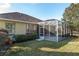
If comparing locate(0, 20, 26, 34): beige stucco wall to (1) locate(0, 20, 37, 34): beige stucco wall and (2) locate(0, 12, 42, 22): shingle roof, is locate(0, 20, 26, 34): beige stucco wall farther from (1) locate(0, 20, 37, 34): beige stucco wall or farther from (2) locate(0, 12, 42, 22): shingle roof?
(2) locate(0, 12, 42, 22): shingle roof

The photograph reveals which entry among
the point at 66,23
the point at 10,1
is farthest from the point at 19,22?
the point at 66,23

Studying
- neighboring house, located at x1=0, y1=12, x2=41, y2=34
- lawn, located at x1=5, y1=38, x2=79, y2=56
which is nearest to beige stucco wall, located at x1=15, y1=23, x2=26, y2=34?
neighboring house, located at x1=0, y1=12, x2=41, y2=34

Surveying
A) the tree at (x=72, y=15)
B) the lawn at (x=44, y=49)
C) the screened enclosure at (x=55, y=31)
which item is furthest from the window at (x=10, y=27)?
the tree at (x=72, y=15)

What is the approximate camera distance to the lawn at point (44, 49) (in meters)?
9.74

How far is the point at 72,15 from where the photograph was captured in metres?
9.91

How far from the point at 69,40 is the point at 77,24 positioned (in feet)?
2.50

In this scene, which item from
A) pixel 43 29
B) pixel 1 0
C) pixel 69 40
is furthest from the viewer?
pixel 43 29

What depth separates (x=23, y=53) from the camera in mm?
9766

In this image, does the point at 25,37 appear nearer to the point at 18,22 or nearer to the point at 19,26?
the point at 19,26

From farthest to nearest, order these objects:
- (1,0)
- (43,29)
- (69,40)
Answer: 1. (43,29)
2. (69,40)
3. (1,0)

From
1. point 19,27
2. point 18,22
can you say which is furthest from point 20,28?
point 18,22

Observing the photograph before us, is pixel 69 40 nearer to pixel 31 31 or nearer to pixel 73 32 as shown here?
pixel 73 32

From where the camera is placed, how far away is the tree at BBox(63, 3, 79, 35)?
32.3 ft

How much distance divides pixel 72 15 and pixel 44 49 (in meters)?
1.70
